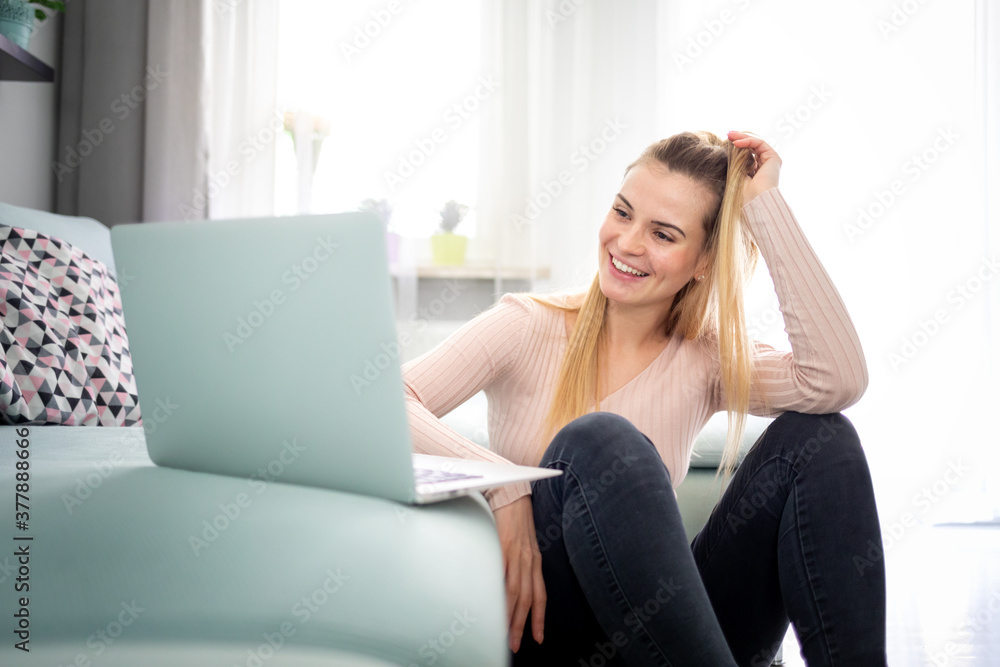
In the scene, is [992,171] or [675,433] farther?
[992,171]

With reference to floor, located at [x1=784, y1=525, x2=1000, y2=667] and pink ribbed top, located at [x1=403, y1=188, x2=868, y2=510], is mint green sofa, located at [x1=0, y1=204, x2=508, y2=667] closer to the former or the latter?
pink ribbed top, located at [x1=403, y1=188, x2=868, y2=510]

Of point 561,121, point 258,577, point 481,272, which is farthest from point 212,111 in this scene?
point 258,577

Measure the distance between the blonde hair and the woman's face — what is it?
0.08ft

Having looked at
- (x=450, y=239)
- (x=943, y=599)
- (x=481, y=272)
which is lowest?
(x=943, y=599)

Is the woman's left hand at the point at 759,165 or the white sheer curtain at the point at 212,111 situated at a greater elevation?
the white sheer curtain at the point at 212,111

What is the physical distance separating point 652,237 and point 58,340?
0.99 meters

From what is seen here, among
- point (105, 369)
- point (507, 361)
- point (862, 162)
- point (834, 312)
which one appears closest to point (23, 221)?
point (105, 369)

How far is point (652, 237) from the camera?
126cm

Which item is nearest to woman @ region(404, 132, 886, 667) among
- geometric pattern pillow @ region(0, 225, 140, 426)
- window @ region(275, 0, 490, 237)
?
geometric pattern pillow @ region(0, 225, 140, 426)

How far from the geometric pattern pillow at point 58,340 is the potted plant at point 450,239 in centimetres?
151

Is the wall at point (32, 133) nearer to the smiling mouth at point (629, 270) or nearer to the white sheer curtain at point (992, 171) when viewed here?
the smiling mouth at point (629, 270)

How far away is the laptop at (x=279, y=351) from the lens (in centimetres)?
62

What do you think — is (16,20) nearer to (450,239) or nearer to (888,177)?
(450,239)

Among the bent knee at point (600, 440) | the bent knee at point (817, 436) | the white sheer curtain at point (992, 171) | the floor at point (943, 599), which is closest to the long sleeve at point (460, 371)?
the bent knee at point (600, 440)
